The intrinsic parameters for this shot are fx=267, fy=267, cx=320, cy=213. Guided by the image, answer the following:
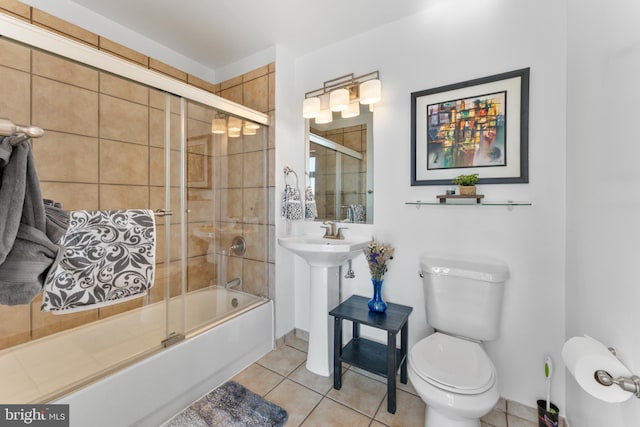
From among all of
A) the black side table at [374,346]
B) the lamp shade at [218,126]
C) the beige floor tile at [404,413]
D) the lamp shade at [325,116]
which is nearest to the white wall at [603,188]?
the beige floor tile at [404,413]

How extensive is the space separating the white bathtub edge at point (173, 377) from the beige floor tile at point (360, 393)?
2.26 ft

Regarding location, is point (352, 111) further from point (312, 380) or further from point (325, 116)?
point (312, 380)

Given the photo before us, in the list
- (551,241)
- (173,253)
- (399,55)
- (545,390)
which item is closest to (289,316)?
(173,253)

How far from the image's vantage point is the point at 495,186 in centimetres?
153

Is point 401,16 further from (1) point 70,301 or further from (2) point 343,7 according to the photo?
(1) point 70,301

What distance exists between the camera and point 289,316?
7.58 feet

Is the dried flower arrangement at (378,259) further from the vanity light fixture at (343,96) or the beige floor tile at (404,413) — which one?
the vanity light fixture at (343,96)

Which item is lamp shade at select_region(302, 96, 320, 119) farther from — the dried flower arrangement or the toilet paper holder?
the toilet paper holder

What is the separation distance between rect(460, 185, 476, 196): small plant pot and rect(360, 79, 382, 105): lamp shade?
832 millimetres

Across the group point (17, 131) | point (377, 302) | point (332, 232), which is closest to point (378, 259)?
point (377, 302)

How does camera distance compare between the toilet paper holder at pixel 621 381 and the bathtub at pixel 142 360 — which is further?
the bathtub at pixel 142 360

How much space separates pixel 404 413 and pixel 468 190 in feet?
4.33

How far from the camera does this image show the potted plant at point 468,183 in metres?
1.53

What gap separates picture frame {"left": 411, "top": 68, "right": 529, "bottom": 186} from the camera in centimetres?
147
